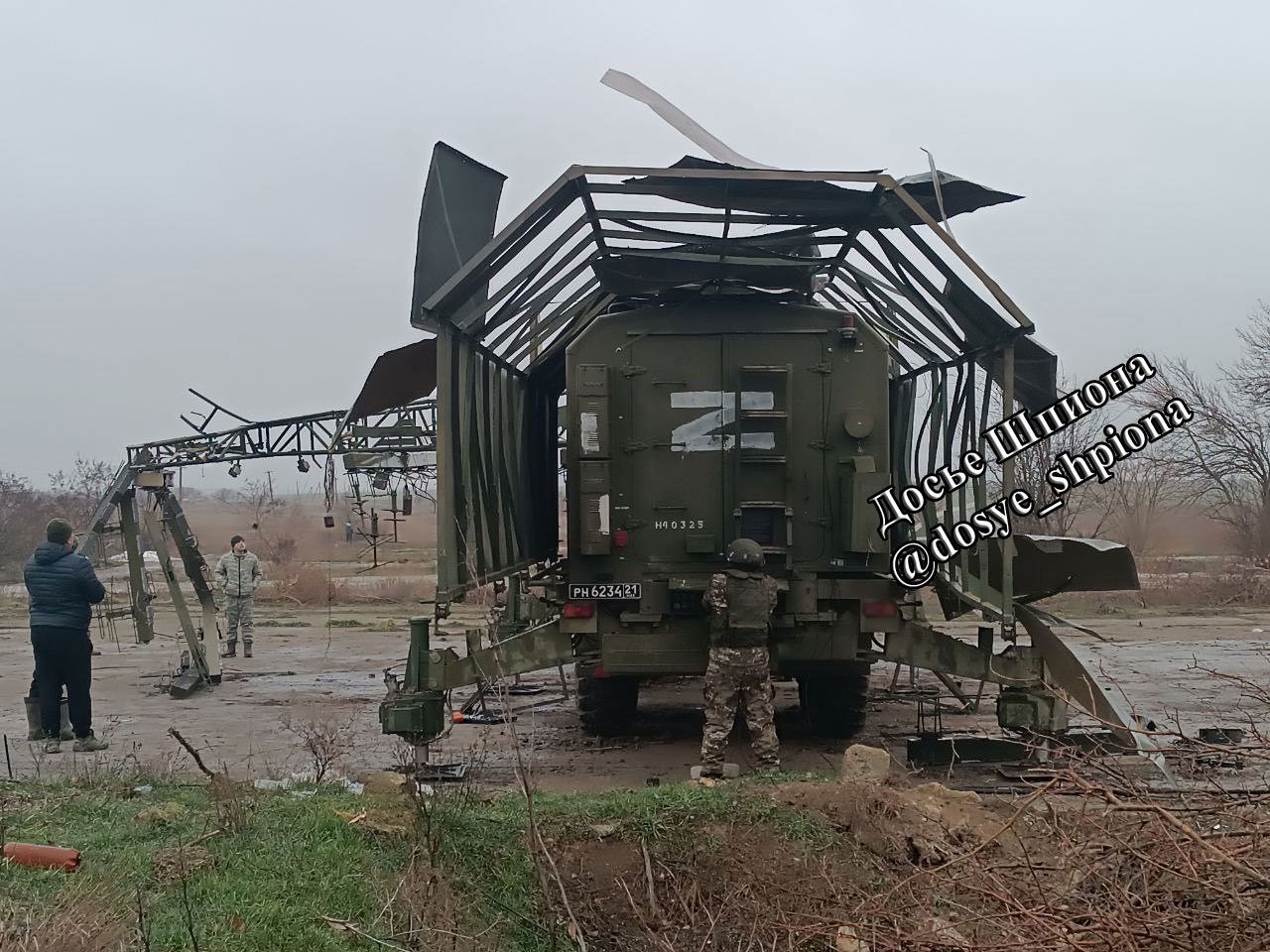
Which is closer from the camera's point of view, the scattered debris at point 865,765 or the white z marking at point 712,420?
the scattered debris at point 865,765

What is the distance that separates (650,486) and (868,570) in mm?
1578

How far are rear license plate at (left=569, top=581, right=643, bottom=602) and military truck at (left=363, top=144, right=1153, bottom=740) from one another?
0.01m

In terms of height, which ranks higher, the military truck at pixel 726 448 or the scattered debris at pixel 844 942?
the military truck at pixel 726 448

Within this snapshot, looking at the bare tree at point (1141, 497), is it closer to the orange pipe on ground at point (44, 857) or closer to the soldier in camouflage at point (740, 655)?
the soldier in camouflage at point (740, 655)

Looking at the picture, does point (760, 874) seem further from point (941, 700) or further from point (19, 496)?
point (19, 496)

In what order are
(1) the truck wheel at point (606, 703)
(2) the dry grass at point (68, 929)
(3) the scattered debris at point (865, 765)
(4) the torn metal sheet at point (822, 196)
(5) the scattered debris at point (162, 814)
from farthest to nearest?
(1) the truck wheel at point (606, 703) < (4) the torn metal sheet at point (822, 196) < (3) the scattered debris at point (865, 765) < (5) the scattered debris at point (162, 814) < (2) the dry grass at point (68, 929)

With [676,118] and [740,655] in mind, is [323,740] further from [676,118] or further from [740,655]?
[676,118]

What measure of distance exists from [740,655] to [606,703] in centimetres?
193

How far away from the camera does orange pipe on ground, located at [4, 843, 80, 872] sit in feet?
15.3

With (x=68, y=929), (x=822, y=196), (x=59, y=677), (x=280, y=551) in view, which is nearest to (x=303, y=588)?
(x=280, y=551)

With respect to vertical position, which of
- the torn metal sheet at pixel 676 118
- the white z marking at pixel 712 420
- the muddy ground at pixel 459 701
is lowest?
the muddy ground at pixel 459 701

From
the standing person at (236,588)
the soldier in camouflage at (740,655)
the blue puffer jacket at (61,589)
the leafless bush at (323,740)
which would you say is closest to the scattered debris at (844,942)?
the soldier in camouflage at (740,655)

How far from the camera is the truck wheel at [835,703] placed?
27.7 feet

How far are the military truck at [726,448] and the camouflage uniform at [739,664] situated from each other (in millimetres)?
412
